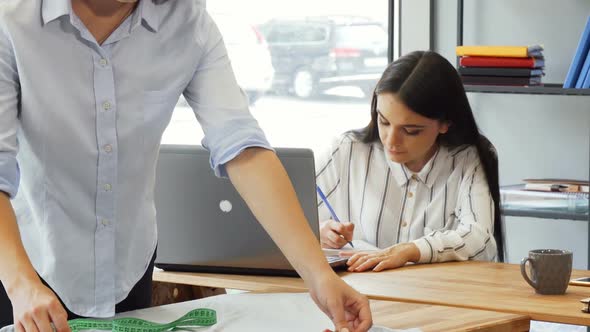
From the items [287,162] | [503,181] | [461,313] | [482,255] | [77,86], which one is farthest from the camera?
[503,181]

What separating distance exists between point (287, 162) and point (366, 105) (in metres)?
2.30

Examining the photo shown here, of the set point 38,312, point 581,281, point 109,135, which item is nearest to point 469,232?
point 581,281

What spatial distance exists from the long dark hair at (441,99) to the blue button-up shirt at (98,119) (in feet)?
3.58

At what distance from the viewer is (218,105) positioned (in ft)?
5.22

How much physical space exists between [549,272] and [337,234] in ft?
2.04

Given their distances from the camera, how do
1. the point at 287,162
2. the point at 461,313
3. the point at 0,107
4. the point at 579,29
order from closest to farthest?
1. the point at 0,107
2. the point at 461,313
3. the point at 287,162
4. the point at 579,29

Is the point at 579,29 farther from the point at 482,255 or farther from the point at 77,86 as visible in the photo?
the point at 77,86

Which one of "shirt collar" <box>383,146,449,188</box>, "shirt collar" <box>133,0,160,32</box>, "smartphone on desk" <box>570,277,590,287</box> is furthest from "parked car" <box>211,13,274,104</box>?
"shirt collar" <box>133,0,160,32</box>

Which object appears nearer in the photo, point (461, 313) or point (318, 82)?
point (461, 313)

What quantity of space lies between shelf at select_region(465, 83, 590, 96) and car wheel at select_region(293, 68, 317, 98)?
0.88 metres

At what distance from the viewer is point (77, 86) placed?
1.52m

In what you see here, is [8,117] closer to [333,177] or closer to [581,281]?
[581,281]

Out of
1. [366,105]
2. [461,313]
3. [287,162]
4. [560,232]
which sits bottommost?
[560,232]

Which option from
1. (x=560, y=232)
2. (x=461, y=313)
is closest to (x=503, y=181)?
(x=560, y=232)
